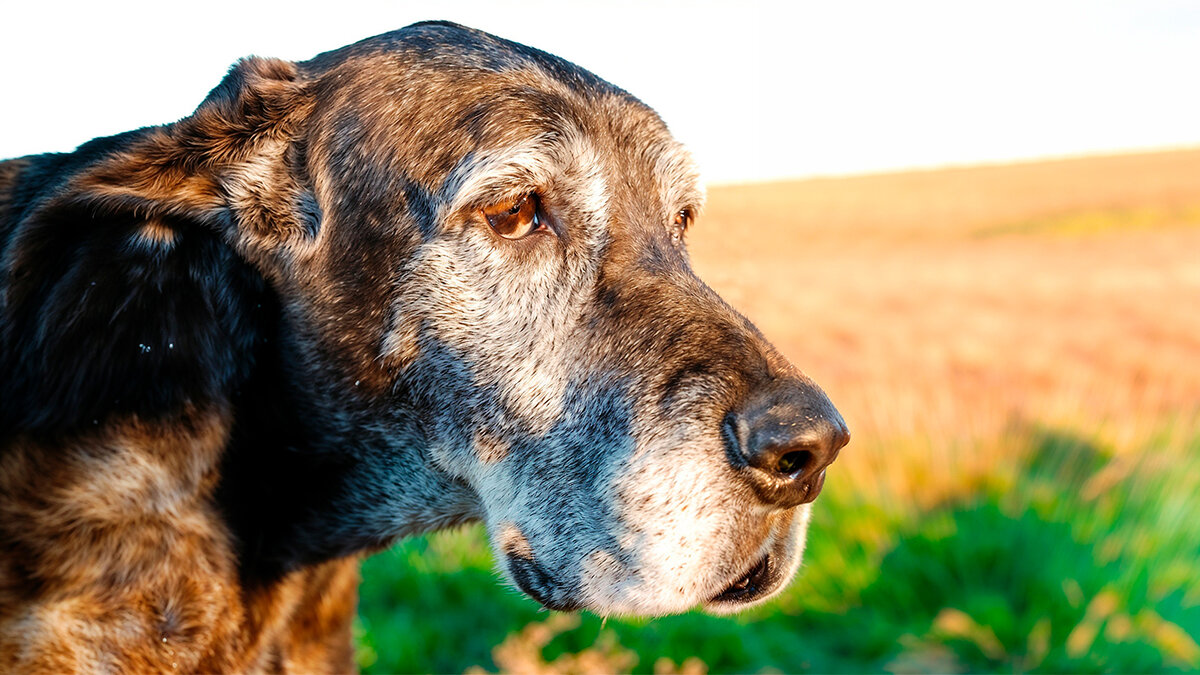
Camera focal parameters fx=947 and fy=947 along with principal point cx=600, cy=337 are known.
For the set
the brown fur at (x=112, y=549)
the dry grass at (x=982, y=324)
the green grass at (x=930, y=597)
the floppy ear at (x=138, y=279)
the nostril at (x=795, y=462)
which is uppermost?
the floppy ear at (x=138, y=279)

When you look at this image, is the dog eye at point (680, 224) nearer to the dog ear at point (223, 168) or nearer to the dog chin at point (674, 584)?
the dog chin at point (674, 584)

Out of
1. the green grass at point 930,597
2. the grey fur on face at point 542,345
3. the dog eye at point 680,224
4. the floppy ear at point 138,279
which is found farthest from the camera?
the green grass at point 930,597

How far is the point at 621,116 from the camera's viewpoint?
113 inches

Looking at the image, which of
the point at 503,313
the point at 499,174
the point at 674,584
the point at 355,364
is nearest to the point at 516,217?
the point at 499,174

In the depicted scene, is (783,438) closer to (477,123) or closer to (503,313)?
(503,313)

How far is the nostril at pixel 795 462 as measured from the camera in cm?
225

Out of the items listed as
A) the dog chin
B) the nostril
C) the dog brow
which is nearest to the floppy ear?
the dog brow

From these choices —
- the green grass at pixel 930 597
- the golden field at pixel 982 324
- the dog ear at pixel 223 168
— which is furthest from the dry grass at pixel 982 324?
the dog ear at pixel 223 168

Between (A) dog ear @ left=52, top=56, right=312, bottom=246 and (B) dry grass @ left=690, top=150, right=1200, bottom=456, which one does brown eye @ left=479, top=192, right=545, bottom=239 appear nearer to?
(A) dog ear @ left=52, top=56, right=312, bottom=246

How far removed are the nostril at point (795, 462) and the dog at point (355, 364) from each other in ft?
0.20

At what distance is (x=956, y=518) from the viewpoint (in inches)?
227

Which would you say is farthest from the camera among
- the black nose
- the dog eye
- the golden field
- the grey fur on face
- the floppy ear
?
the golden field

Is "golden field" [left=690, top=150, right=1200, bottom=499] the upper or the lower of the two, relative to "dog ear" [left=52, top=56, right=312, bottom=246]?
lower

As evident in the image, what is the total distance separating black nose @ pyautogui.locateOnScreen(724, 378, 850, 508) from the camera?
2219 mm
